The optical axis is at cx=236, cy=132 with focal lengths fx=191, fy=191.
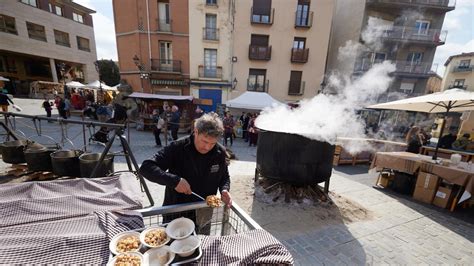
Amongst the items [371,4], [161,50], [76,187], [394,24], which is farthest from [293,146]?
[394,24]

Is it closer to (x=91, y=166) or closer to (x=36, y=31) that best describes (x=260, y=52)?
(x=91, y=166)

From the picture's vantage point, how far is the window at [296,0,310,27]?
56.6 feet

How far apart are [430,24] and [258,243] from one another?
28649 millimetres

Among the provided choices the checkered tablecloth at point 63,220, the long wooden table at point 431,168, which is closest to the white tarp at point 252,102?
the long wooden table at point 431,168

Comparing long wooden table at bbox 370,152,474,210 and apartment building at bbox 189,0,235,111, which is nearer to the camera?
long wooden table at bbox 370,152,474,210

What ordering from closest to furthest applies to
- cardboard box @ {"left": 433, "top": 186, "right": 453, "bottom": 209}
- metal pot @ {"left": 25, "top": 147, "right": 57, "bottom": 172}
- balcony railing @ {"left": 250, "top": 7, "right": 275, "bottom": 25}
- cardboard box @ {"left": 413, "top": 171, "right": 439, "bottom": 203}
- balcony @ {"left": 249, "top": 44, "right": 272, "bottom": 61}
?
1. metal pot @ {"left": 25, "top": 147, "right": 57, "bottom": 172}
2. cardboard box @ {"left": 433, "top": 186, "right": 453, "bottom": 209}
3. cardboard box @ {"left": 413, "top": 171, "right": 439, "bottom": 203}
4. balcony railing @ {"left": 250, "top": 7, "right": 275, "bottom": 25}
5. balcony @ {"left": 249, "top": 44, "right": 272, "bottom": 61}

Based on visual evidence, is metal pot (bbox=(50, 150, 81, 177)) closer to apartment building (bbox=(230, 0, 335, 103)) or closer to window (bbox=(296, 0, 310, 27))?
apartment building (bbox=(230, 0, 335, 103))

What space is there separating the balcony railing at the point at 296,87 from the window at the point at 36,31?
3182cm

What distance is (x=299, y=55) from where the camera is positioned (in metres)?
17.7

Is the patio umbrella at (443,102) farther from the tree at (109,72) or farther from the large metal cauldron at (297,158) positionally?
the tree at (109,72)

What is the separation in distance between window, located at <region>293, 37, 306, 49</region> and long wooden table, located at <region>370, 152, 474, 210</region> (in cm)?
1501

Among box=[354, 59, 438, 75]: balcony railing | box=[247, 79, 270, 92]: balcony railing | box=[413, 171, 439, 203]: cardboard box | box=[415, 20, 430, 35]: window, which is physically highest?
box=[415, 20, 430, 35]: window

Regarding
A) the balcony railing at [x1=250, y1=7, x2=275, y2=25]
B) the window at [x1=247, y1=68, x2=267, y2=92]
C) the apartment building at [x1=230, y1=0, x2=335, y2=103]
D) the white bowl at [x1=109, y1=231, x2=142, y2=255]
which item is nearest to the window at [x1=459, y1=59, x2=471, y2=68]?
the apartment building at [x1=230, y1=0, x2=335, y2=103]

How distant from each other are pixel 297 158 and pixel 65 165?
425 cm
